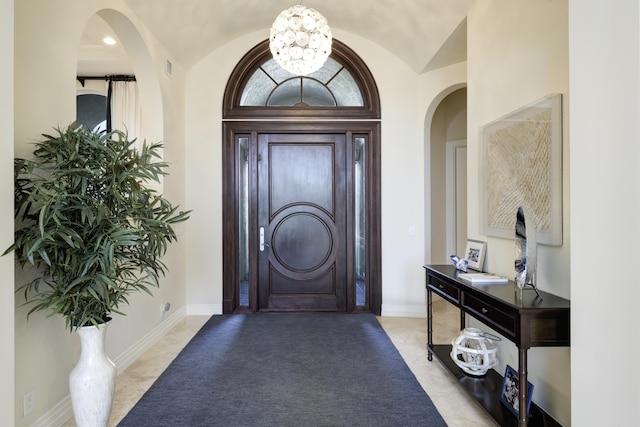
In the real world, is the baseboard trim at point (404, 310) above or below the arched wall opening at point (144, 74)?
below

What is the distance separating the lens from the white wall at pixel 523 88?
2.06m

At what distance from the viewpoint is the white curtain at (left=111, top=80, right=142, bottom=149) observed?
5.27 meters

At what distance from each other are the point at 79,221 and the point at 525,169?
2507mm

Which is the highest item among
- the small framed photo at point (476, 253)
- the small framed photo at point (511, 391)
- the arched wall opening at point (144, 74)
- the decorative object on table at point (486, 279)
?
the arched wall opening at point (144, 74)

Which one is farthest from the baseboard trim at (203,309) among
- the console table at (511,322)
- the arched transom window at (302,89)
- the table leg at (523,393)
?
the table leg at (523,393)

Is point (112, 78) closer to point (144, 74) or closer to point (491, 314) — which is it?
point (144, 74)

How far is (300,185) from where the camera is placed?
4.76 meters

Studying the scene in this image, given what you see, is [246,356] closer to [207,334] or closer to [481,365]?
[207,334]

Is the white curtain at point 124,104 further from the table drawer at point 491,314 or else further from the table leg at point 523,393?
the table leg at point 523,393

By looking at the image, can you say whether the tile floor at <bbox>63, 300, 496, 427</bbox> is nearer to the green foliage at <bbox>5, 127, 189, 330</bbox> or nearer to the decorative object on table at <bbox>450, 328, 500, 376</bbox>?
the decorative object on table at <bbox>450, 328, 500, 376</bbox>

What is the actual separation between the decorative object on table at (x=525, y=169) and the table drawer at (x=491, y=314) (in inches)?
18.8
